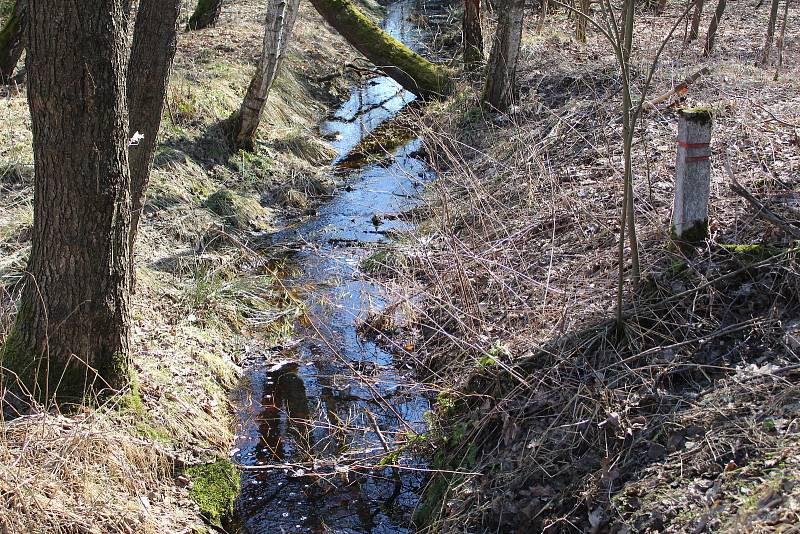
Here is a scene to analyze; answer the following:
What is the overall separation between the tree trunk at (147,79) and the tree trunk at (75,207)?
125cm

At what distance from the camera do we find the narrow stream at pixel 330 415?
4.73m

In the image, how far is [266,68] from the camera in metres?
9.58

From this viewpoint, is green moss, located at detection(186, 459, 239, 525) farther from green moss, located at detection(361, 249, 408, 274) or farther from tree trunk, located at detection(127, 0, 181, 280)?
green moss, located at detection(361, 249, 408, 274)

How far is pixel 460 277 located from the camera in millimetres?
5492

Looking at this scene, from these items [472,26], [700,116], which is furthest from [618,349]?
[472,26]

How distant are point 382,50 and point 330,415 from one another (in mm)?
7954

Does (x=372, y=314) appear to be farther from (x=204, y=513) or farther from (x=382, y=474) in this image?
(x=204, y=513)

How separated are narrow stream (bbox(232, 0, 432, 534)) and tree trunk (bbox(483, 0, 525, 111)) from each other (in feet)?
9.06

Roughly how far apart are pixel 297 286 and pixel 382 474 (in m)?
3.02

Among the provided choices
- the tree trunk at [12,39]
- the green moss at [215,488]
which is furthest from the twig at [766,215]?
the tree trunk at [12,39]

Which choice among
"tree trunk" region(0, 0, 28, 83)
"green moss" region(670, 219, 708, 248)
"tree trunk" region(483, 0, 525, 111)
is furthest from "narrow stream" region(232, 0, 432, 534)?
"tree trunk" region(0, 0, 28, 83)

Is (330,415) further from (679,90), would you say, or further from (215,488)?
(679,90)

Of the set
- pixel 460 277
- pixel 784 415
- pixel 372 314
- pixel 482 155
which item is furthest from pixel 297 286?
pixel 784 415

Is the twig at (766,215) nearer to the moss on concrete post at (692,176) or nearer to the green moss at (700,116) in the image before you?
the moss on concrete post at (692,176)
